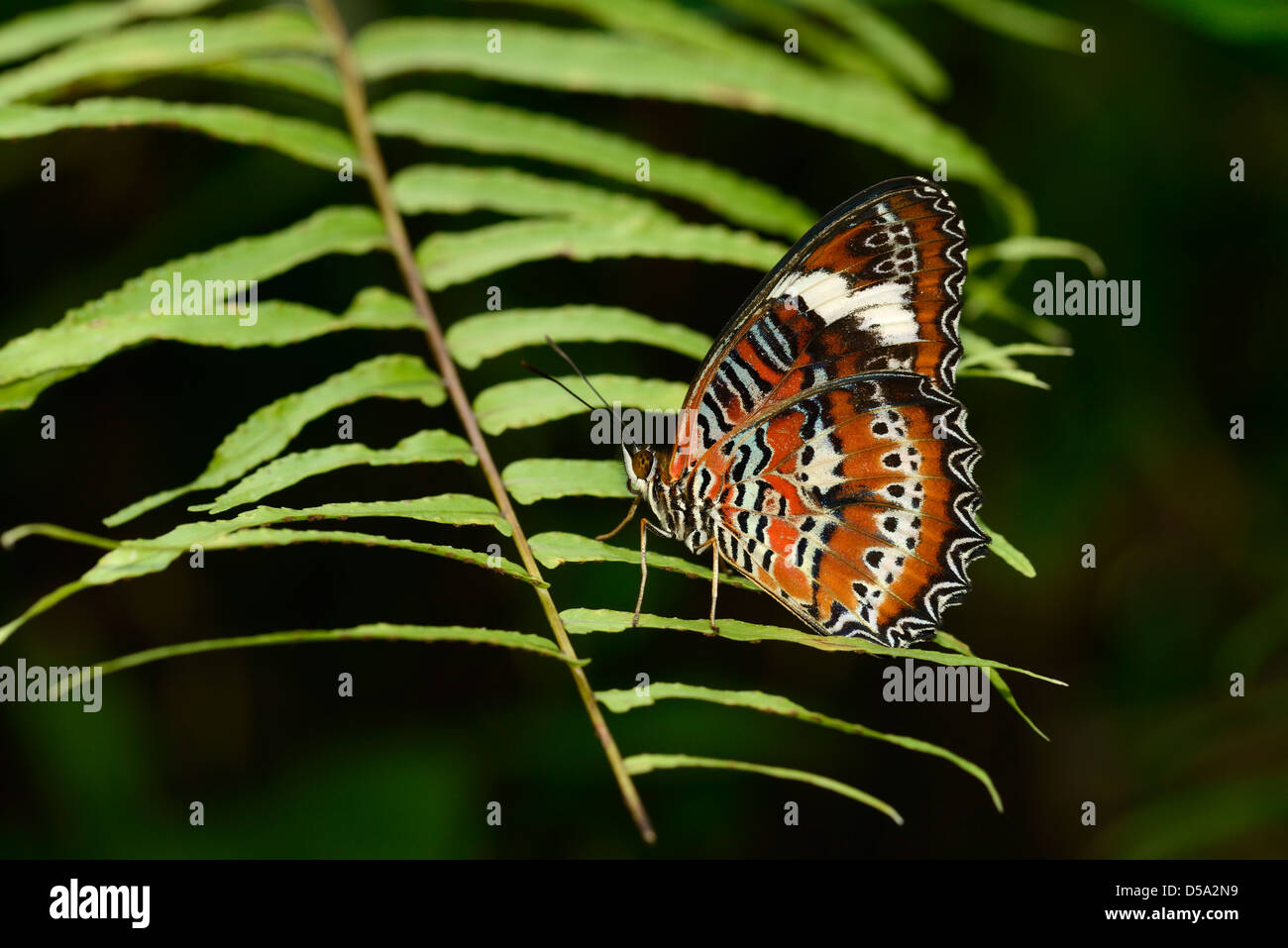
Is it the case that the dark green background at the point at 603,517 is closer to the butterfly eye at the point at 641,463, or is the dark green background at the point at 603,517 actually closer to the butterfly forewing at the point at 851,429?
the butterfly eye at the point at 641,463

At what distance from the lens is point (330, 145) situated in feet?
6.91

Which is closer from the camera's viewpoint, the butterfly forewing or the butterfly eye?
the butterfly forewing

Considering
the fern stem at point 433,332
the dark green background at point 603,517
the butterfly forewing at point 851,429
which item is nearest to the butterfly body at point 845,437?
the butterfly forewing at point 851,429

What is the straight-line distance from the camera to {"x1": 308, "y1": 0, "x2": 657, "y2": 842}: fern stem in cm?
127

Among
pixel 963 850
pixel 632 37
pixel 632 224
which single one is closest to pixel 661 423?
pixel 632 224

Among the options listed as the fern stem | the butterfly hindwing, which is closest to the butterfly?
the butterfly hindwing

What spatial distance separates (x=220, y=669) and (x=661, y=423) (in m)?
1.98

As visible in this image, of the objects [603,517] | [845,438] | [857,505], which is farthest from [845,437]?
[603,517]

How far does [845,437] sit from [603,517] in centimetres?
146

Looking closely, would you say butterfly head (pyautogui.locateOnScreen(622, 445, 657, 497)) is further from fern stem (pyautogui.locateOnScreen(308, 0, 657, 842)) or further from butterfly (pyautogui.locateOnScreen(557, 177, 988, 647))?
fern stem (pyautogui.locateOnScreen(308, 0, 657, 842))

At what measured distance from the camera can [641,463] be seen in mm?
2035

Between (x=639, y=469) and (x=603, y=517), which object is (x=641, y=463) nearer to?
(x=639, y=469)

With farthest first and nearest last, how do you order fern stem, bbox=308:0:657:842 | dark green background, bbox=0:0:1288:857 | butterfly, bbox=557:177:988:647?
1. dark green background, bbox=0:0:1288:857
2. butterfly, bbox=557:177:988:647
3. fern stem, bbox=308:0:657:842
